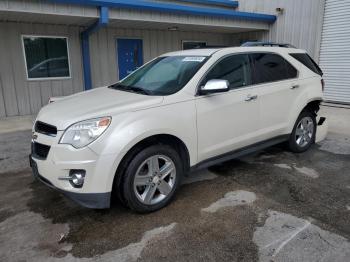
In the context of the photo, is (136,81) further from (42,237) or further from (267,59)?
(42,237)

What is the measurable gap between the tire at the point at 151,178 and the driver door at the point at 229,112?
45 cm

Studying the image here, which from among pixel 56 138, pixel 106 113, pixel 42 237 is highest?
pixel 106 113

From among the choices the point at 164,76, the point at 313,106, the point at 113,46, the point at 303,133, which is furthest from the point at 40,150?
the point at 113,46

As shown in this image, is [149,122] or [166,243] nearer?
[166,243]

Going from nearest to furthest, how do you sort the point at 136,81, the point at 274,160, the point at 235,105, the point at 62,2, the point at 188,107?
the point at 188,107 < the point at 235,105 < the point at 136,81 < the point at 274,160 < the point at 62,2

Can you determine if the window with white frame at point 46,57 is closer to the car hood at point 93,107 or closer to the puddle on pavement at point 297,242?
the car hood at point 93,107

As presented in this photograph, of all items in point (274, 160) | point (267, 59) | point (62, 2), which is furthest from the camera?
point (62, 2)

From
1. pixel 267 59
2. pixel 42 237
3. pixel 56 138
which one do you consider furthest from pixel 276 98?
pixel 42 237

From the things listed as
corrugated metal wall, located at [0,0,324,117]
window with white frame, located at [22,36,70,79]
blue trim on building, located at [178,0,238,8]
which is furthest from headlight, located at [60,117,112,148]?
blue trim on building, located at [178,0,238,8]

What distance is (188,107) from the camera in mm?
3541

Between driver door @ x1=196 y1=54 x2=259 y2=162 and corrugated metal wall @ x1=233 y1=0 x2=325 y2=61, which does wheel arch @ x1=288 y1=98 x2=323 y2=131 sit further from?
corrugated metal wall @ x1=233 y1=0 x2=325 y2=61

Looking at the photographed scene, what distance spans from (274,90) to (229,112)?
102 cm

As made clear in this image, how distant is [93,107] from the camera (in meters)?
3.30

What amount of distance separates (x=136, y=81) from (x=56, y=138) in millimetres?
1608
